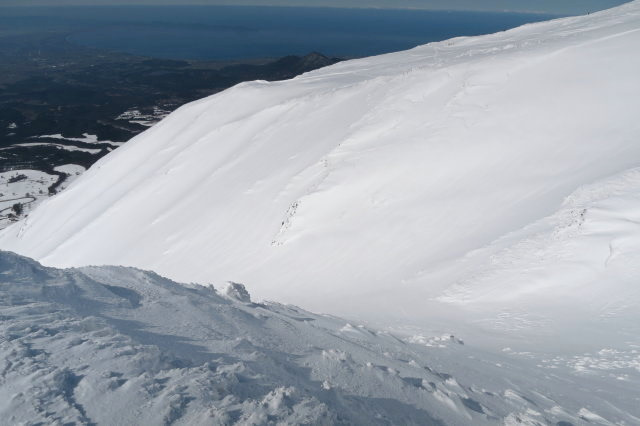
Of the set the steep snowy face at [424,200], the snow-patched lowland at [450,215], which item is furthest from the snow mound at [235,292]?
the steep snowy face at [424,200]

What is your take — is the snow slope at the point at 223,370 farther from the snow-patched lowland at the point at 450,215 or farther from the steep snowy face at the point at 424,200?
the steep snowy face at the point at 424,200

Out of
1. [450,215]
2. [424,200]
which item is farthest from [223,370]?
[424,200]

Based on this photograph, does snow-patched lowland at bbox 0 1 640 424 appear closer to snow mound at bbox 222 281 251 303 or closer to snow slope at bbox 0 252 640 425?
snow slope at bbox 0 252 640 425

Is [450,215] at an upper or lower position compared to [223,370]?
lower

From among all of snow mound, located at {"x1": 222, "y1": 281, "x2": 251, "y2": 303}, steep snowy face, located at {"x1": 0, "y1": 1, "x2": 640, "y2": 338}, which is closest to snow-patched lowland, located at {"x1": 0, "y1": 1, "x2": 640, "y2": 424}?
steep snowy face, located at {"x1": 0, "y1": 1, "x2": 640, "y2": 338}

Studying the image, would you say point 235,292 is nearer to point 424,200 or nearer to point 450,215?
point 450,215

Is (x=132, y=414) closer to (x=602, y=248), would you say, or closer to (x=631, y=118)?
(x=602, y=248)
